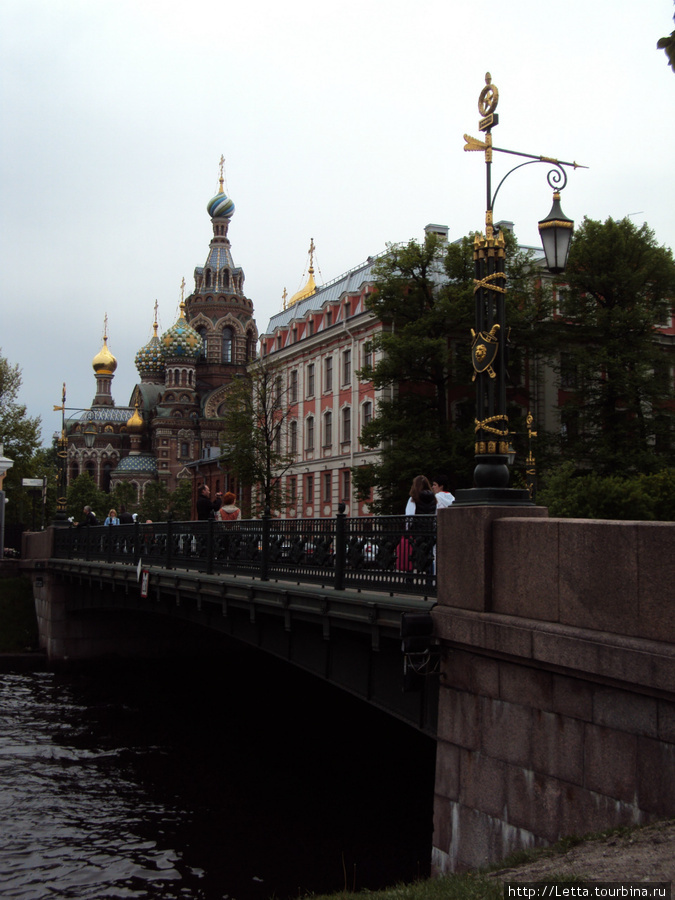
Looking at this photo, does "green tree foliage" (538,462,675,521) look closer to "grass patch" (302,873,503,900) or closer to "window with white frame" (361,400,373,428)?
"grass patch" (302,873,503,900)

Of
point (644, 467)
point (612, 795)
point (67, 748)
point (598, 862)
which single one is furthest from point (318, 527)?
point (644, 467)

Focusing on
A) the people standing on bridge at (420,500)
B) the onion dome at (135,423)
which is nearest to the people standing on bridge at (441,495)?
the people standing on bridge at (420,500)

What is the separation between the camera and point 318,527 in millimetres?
13125

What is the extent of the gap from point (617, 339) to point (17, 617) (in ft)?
80.0

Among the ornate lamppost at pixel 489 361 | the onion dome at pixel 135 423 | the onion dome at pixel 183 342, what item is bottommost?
the ornate lamppost at pixel 489 361

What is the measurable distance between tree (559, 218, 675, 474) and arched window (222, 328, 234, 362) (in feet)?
280

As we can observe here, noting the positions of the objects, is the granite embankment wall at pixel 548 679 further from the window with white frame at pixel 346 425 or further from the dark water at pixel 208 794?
the window with white frame at pixel 346 425

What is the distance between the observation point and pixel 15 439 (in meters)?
54.9

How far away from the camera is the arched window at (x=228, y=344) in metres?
121

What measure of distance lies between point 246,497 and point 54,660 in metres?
31.4

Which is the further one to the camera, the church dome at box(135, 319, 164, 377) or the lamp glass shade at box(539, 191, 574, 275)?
the church dome at box(135, 319, 164, 377)

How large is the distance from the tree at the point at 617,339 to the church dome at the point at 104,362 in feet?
383

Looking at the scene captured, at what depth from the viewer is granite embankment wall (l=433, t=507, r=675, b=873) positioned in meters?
6.67

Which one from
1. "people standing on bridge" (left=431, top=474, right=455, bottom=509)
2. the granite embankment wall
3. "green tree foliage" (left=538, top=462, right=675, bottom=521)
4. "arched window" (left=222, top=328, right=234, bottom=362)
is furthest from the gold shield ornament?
"arched window" (left=222, top=328, right=234, bottom=362)
